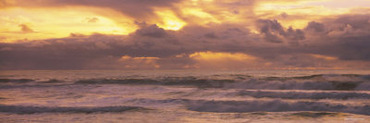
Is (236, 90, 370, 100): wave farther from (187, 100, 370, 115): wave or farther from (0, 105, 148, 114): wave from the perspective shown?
(0, 105, 148, 114): wave

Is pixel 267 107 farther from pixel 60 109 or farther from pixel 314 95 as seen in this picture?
pixel 60 109

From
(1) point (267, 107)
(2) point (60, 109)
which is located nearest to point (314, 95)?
(1) point (267, 107)

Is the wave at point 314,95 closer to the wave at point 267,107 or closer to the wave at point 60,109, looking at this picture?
the wave at point 267,107

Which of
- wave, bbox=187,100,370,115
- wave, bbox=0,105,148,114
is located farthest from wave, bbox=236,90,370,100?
wave, bbox=0,105,148,114

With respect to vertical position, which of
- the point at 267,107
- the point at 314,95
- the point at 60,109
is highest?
the point at 60,109

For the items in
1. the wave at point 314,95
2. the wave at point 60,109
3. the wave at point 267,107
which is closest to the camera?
the wave at point 60,109

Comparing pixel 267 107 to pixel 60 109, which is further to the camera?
pixel 267 107

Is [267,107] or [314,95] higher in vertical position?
[314,95]

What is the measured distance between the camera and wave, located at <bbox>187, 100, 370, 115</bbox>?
14.2 metres

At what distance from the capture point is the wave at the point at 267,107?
14.2m

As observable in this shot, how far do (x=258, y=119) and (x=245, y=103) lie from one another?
174 inches

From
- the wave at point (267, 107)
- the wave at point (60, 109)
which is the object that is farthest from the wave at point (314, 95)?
the wave at point (60, 109)

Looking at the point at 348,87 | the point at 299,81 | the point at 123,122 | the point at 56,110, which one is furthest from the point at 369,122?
the point at 299,81

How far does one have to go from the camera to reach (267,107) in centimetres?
1502
